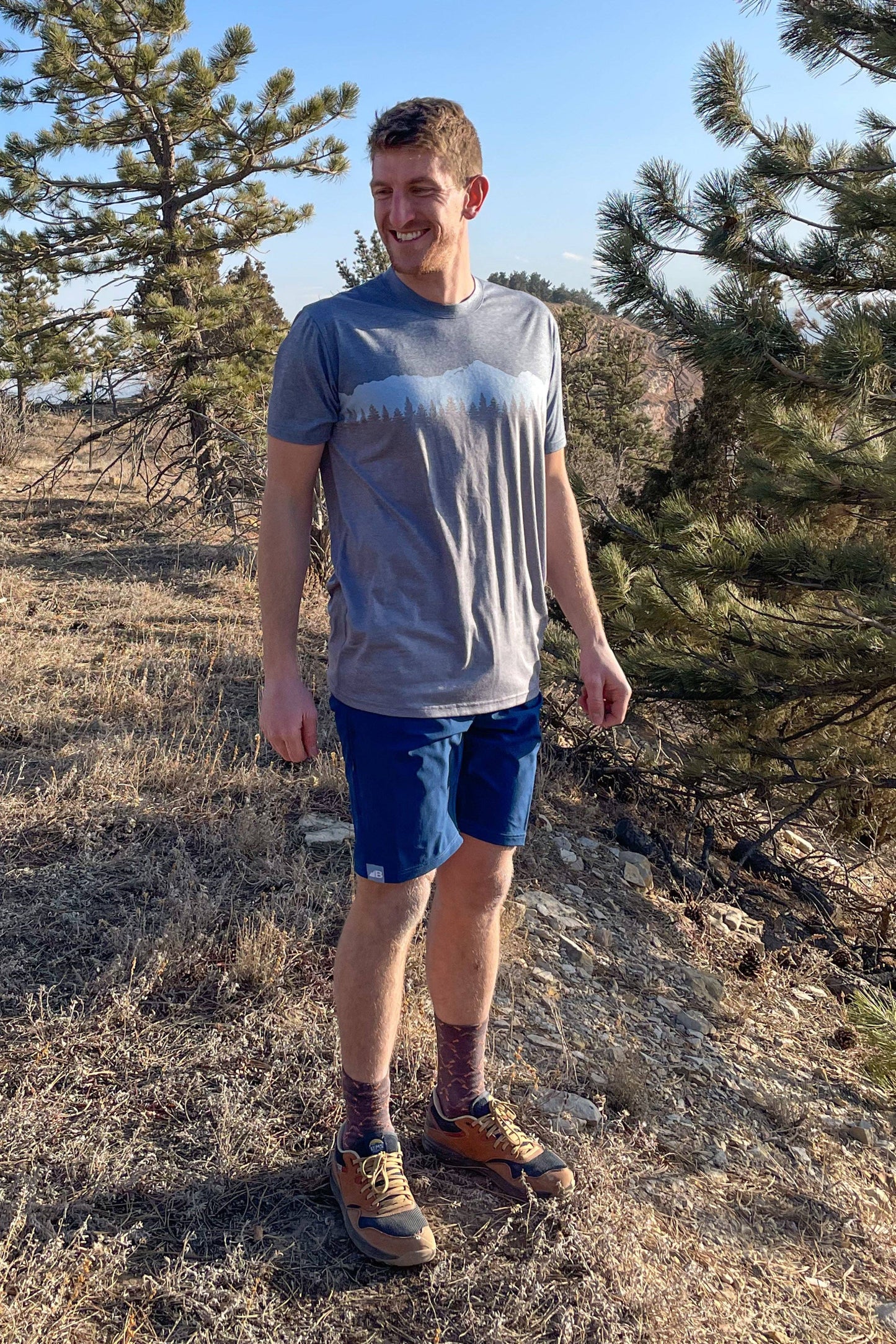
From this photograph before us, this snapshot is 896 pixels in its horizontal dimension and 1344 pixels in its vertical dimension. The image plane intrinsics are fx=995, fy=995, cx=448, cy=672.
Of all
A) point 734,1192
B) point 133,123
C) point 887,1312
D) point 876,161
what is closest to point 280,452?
point 734,1192

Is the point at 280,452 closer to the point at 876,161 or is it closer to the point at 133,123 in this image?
the point at 876,161

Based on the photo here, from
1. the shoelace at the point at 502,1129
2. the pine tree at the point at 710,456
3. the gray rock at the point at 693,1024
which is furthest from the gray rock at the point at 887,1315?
the pine tree at the point at 710,456

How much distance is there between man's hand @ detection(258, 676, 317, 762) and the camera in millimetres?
1774

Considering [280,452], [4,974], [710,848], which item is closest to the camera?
[280,452]

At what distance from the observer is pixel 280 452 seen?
5.63 feet

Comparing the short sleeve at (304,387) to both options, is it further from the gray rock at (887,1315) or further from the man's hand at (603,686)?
the gray rock at (887,1315)

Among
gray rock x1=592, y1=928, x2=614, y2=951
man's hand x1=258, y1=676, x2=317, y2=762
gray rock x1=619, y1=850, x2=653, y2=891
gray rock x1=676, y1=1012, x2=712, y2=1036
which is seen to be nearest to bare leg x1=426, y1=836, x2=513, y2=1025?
man's hand x1=258, y1=676, x2=317, y2=762

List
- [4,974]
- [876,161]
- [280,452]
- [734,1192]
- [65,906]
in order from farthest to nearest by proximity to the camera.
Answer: [876,161] < [65,906] < [4,974] < [734,1192] < [280,452]

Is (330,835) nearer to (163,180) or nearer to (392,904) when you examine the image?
(392,904)

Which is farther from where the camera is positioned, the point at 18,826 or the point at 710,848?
the point at 710,848

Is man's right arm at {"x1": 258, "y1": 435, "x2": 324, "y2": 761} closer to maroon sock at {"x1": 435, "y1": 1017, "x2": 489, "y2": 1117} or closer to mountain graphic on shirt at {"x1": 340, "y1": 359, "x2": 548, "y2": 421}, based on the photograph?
mountain graphic on shirt at {"x1": 340, "y1": 359, "x2": 548, "y2": 421}

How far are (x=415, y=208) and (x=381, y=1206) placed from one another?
1.82 m

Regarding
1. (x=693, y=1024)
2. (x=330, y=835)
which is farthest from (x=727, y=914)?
(x=330, y=835)

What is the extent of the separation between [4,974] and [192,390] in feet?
22.3
